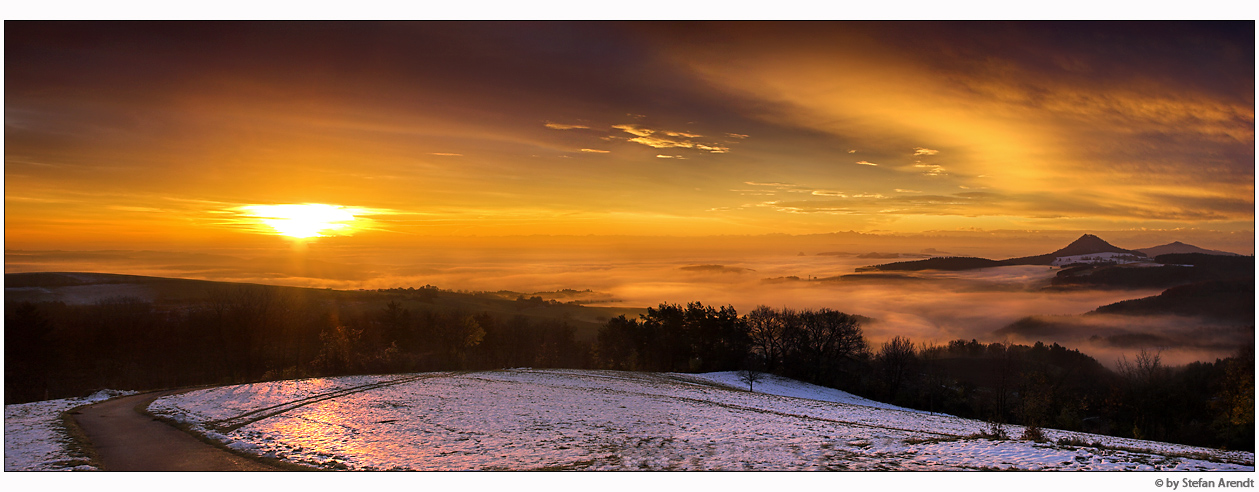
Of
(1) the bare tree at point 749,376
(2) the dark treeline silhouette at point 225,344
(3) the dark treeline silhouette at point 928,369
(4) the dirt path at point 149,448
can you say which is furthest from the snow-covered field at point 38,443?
(3) the dark treeline silhouette at point 928,369

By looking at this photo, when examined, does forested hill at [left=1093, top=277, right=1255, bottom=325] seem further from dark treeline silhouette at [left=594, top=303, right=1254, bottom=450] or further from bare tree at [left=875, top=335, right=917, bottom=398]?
bare tree at [left=875, top=335, right=917, bottom=398]

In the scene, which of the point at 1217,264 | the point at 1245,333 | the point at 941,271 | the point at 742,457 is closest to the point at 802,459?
the point at 742,457

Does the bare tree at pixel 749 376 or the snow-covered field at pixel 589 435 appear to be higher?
the snow-covered field at pixel 589 435

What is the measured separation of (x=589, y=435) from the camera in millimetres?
19484

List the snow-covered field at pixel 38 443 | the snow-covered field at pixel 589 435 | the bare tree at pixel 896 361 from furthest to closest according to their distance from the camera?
the bare tree at pixel 896 361 < the snow-covered field at pixel 589 435 < the snow-covered field at pixel 38 443

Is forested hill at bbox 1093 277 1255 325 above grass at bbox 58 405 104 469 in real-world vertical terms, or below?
above

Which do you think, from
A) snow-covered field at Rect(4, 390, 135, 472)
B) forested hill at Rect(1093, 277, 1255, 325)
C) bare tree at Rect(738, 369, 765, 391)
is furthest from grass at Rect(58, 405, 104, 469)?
bare tree at Rect(738, 369, 765, 391)

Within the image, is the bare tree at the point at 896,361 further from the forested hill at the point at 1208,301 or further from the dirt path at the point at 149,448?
the dirt path at the point at 149,448

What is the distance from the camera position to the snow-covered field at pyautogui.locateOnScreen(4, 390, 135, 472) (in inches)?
587

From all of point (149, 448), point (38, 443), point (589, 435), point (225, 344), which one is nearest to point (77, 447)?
point (38, 443)

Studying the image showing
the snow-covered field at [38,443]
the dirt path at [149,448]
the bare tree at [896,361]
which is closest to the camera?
the snow-covered field at [38,443]

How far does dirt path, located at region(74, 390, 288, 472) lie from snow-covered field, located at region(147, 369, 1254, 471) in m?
0.72

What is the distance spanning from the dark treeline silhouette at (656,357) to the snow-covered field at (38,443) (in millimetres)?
22899

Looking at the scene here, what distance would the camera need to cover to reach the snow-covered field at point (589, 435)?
592 inches
